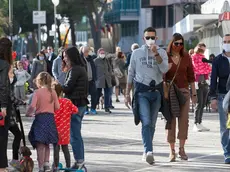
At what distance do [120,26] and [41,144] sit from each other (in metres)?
91.9

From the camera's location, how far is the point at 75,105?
13734 mm

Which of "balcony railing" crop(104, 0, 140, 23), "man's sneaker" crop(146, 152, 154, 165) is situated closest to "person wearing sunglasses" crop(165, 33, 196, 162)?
"man's sneaker" crop(146, 152, 154, 165)

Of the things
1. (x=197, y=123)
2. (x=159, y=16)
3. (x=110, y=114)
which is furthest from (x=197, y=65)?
(x=159, y=16)

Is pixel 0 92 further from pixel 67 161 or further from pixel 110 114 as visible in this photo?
pixel 110 114

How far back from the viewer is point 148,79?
14.9m

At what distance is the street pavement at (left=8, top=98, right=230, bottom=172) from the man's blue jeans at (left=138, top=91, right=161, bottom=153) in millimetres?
351

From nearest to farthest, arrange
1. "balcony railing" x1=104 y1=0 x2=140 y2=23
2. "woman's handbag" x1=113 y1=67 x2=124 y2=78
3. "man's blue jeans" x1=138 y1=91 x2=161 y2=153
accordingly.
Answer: "man's blue jeans" x1=138 y1=91 x2=161 y2=153 → "woman's handbag" x1=113 y1=67 x2=124 y2=78 → "balcony railing" x1=104 y1=0 x2=140 y2=23

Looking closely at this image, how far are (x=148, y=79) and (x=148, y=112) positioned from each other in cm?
47

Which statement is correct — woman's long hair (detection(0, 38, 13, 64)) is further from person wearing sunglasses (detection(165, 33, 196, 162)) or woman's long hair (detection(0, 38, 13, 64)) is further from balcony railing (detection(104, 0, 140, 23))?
balcony railing (detection(104, 0, 140, 23))

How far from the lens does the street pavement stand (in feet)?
47.5

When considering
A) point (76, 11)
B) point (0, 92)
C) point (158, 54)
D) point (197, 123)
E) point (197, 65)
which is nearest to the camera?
point (0, 92)

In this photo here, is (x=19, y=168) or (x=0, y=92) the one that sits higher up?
(x=0, y=92)

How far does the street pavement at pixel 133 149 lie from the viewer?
14.5 m

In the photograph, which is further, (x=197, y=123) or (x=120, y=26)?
(x=120, y=26)
